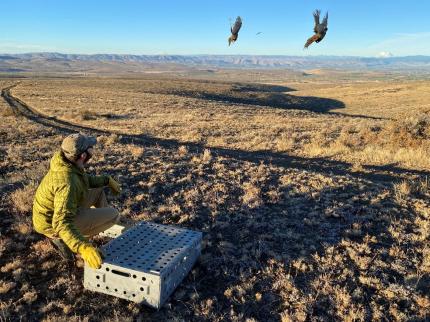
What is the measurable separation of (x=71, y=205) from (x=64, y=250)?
109 centimetres

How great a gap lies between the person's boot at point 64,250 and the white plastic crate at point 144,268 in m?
0.77

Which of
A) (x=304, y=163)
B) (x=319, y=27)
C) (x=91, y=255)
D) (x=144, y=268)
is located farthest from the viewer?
A: (x=304, y=163)

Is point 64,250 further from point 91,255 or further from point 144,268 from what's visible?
point 144,268

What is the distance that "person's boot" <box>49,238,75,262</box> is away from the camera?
545cm

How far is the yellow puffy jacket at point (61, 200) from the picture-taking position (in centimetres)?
463

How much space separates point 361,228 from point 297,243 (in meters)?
1.29

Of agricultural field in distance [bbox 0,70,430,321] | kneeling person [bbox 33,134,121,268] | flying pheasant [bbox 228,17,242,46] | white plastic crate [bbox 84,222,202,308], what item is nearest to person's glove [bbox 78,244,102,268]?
kneeling person [bbox 33,134,121,268]

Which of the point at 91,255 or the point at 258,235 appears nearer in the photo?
the point at 91,255

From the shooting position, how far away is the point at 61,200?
4.74 metres

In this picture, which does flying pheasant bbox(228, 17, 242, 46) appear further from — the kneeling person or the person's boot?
the person's boot

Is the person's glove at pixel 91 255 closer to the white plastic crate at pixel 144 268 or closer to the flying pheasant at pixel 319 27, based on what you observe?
the white plastic crate at pixel 144 268

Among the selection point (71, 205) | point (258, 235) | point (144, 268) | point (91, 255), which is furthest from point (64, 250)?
point (258, 235)

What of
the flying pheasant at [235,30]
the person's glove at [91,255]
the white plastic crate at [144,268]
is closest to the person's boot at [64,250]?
the white plastic crate at [144,268]

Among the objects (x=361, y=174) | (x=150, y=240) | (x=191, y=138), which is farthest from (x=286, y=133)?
(x=150, y=240)
